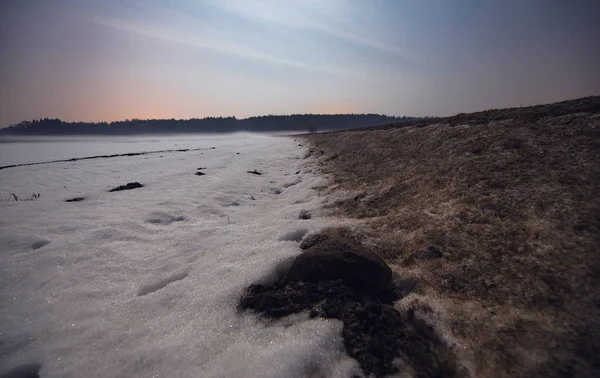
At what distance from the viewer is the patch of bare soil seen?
2.26m

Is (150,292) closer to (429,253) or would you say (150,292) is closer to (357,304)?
(357,304)

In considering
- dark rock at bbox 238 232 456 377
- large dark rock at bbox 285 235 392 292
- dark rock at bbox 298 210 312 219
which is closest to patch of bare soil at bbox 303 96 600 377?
dark rock at bbox 238 232 456 377

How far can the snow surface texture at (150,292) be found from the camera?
2455 mm

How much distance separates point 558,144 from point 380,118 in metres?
190

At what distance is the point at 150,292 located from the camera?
3.68m

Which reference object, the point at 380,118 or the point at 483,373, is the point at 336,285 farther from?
the point at 380,118

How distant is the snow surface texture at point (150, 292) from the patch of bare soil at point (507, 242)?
3.49 feet

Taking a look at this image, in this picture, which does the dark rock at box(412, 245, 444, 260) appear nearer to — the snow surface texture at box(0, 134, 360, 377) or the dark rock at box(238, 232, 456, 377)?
the dark rock at box(238, 232, 456, 377)

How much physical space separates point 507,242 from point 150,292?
4324 millimetres

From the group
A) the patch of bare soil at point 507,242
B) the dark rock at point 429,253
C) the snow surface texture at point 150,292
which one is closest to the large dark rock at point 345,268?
the patch of bare soil at point 507,242

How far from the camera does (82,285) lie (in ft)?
12.1

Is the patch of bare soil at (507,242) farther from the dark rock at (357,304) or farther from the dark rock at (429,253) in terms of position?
the dark rock at (357,304)

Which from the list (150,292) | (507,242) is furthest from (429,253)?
(150,292)

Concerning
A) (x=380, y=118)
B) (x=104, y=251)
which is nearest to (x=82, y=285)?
(x=104, y=251)
